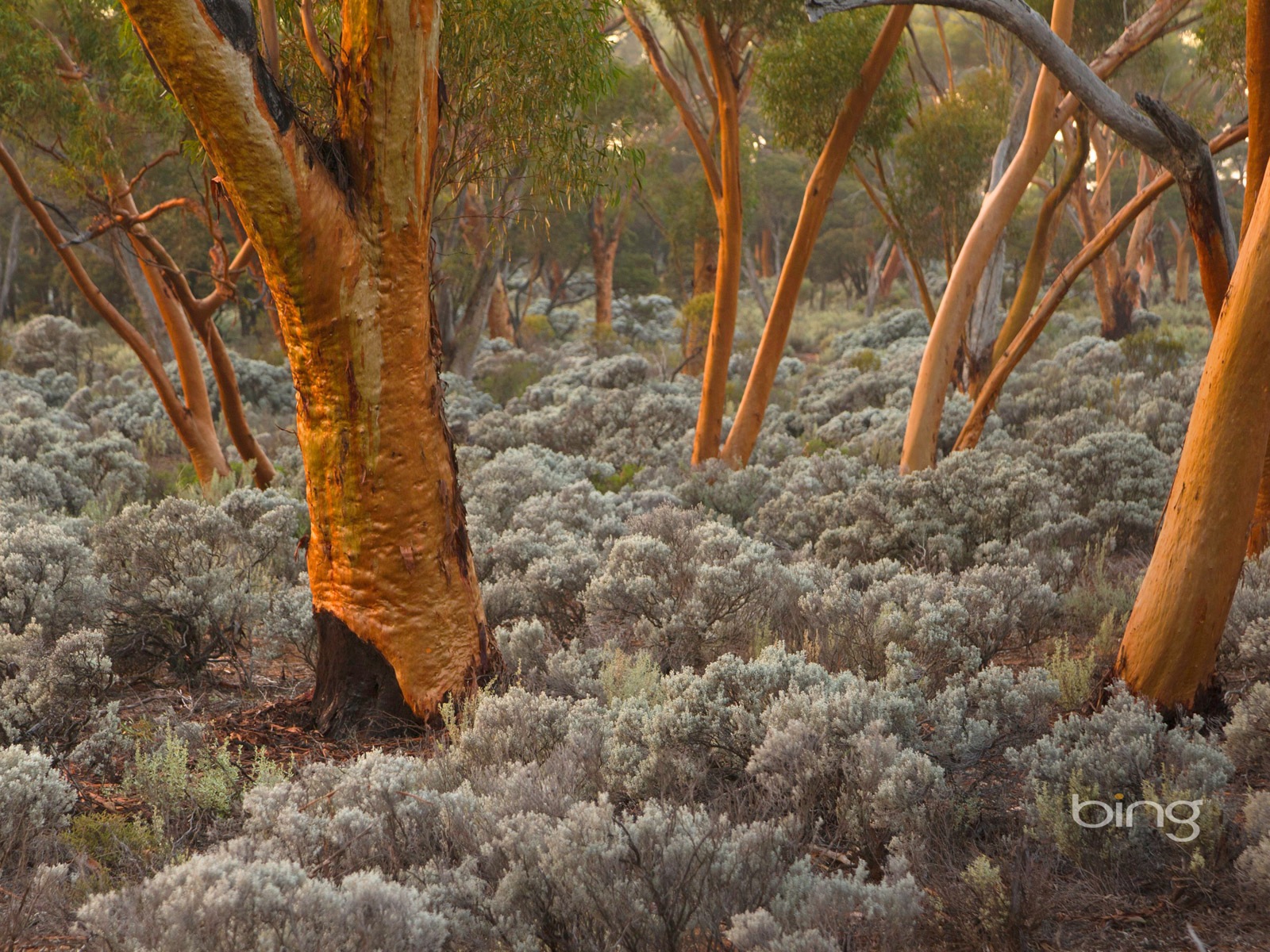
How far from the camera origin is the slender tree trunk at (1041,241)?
9805mm

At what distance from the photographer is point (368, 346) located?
4344mm

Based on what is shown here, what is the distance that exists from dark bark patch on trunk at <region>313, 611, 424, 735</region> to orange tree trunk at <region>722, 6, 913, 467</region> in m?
6.14

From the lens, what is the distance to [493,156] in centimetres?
658

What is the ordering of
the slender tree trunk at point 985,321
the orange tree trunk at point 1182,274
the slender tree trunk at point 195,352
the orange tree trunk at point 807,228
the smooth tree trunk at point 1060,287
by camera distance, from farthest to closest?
the orange tree trunk at point 1182,274 → the slender tree trunk at point 985,321 → the slender tree trunk at point 195,352 → the orange tree trunk at point 807,228 → the smooth tree trunk at point 1060,287

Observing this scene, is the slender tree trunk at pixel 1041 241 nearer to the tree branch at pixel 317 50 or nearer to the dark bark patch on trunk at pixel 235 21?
the tree branch at pixel 317 50

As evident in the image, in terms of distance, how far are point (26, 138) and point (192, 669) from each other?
8.25 meters

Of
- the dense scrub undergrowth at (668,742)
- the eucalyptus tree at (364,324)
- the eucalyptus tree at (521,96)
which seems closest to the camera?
the dense scrub undergrowth at (668,742)

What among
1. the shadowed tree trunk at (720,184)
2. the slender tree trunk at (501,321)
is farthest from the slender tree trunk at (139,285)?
the slender tree trunk at (501,321)

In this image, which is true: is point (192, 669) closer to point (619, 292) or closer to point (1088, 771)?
point (1088, 771)

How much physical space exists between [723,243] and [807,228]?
975 millimetres

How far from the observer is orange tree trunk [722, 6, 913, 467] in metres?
9.34

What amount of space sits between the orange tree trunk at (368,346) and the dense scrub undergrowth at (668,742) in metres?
0.48

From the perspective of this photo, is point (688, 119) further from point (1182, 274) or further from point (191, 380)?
point (1182, 274)

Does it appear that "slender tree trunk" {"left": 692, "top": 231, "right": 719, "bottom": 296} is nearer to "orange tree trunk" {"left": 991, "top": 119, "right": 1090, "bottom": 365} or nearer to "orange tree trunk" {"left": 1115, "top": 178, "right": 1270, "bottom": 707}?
"orange tree trunk" {"left": 991, "top": 119, "right": 1090, "bottom": 365}
